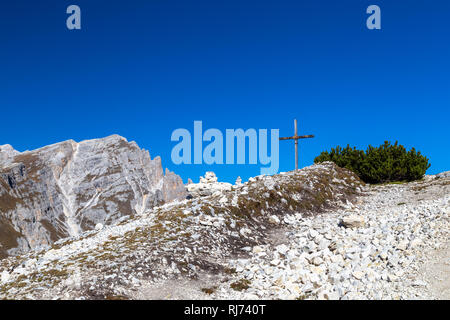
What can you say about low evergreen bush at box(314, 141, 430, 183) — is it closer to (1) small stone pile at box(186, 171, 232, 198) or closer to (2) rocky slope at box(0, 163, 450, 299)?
(1) small stone pile at box(186, 171, 232, 198)

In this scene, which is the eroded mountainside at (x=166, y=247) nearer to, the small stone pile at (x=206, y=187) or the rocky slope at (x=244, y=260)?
the rocky slope at (x=244, y=260)

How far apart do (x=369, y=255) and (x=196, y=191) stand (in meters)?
17.0

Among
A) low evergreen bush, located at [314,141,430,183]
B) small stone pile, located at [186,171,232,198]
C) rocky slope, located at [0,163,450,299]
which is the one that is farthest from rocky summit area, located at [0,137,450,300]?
low evergreen bush, located at [314,141,430,183]

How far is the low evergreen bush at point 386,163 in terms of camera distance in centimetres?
3584

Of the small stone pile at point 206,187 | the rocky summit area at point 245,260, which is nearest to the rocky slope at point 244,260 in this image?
the rocky summit area at point 245,260

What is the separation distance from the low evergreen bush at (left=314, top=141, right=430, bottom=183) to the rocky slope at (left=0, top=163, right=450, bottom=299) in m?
18.3

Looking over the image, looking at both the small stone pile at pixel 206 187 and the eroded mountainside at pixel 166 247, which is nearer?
the eroded mountainside at pixel 166 247

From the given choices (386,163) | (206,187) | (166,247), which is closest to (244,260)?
(166,247)

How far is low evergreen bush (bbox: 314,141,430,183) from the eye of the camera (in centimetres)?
3584

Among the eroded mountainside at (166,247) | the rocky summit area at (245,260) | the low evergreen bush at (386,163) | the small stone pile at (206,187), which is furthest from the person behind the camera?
the low evergreen bush at (386,163)

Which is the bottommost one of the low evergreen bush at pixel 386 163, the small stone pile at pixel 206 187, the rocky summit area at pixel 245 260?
the rocky summit area at pixel 245 260

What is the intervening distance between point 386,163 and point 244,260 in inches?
1061

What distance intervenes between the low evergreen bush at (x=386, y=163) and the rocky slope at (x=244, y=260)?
18340mm

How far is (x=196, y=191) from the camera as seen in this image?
91.2 feet
